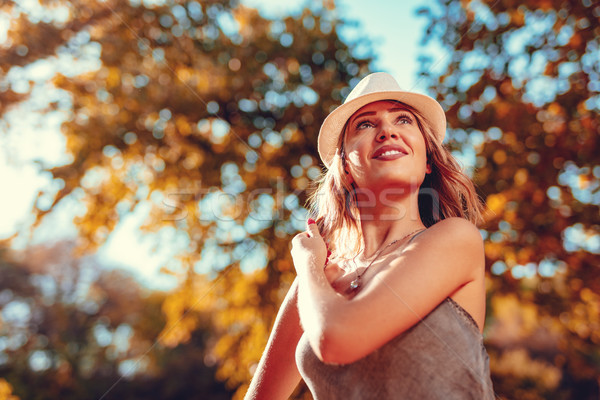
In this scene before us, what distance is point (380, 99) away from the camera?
1874 millimetres

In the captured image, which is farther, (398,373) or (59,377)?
(59,377)

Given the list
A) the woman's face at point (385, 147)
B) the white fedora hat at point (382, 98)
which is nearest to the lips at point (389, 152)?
the woman's face at point (385, 147)

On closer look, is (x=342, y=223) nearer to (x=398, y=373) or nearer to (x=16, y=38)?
(x=398, y=373)

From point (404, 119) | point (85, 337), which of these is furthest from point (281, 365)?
point (85, 337)

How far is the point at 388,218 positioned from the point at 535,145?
20.1 feet

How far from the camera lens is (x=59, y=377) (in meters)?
20.9

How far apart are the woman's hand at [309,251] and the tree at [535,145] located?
513 centimetres

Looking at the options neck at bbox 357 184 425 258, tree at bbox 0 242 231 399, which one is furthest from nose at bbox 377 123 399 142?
tree at bbox 0 242 231 399

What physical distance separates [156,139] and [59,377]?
61.8 feet

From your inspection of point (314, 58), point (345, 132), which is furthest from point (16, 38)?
point (345, 132)

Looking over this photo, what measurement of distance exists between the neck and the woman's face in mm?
76

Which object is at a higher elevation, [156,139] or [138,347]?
[156,139]

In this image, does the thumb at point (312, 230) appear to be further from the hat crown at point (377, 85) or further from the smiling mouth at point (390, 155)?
the hat crown at point (377, 85)

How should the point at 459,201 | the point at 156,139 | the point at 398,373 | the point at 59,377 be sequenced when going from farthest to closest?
1. the point at 59,377
2. the point at 156,139
3. the point at 459,201
4. the point at 398,373
